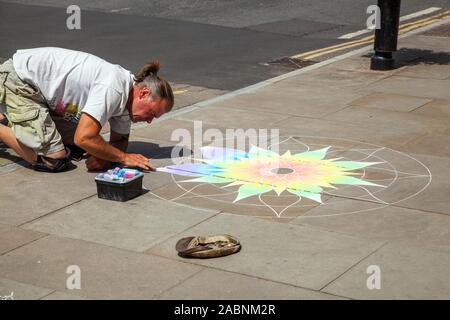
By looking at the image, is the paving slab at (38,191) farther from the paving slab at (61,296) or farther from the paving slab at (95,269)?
the paving slab at (61,296)

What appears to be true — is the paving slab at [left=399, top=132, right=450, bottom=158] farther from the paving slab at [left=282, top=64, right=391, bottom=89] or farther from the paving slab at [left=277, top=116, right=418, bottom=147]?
the paving slab at [left=282, top=64, right=391, bottom=89]

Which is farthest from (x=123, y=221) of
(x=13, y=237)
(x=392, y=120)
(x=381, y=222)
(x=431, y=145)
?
(x=392, y=120)

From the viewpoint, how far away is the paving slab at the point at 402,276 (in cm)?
550

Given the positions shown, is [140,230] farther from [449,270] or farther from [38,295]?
[449,270]

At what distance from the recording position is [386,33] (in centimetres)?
1193

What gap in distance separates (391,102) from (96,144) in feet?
13.8

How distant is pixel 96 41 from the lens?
1379 cm

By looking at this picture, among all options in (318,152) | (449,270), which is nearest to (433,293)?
(449,270)

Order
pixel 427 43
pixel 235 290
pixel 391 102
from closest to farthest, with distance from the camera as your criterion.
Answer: pixel 235 290
pixel 391 102
pixel 427 43

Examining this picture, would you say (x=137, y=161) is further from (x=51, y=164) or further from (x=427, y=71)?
(x=427, y=71)

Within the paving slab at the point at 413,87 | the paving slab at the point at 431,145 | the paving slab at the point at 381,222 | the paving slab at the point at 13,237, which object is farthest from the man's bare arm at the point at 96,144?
the paving slab at the point at 413,87

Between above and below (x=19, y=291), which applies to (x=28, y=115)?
above

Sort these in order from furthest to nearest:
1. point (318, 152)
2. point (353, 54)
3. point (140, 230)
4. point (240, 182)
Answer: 1. point (353, 54)
2. point (318, 152)
3. point (240, 182)
4. point (140, 230)
